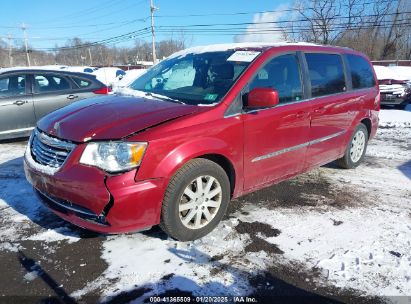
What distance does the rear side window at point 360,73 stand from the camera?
17.5 ft

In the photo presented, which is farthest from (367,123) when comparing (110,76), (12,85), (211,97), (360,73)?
(110,76)

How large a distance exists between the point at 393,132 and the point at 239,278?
291 inches

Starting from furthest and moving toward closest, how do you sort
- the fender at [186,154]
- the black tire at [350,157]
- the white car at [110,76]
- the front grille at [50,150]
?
the white car at [110,76], the black tire at [350,157], the front grille at [50,150], the fender at [186,154]

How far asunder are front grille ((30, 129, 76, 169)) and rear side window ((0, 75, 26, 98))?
423 centimetres

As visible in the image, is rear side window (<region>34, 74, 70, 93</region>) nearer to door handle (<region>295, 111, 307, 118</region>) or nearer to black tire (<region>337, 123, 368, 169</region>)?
door handle (<region>295, 111, 307, 118</region>)

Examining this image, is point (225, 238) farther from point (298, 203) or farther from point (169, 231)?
point (298, 203)

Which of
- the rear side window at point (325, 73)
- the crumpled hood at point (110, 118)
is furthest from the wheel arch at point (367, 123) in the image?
the crumpled hood at point (110, 118)

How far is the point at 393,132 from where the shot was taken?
8.77m

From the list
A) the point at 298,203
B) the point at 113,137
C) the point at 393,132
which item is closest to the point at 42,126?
the point at 113,137

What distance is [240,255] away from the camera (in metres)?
3.23

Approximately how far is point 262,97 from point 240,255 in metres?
1.47

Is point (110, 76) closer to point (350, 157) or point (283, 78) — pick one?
point (350, 157)

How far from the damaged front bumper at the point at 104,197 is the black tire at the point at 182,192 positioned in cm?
8

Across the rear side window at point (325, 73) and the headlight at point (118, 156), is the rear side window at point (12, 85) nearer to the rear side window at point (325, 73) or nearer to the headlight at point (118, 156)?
the headlight at point (118, 156)
